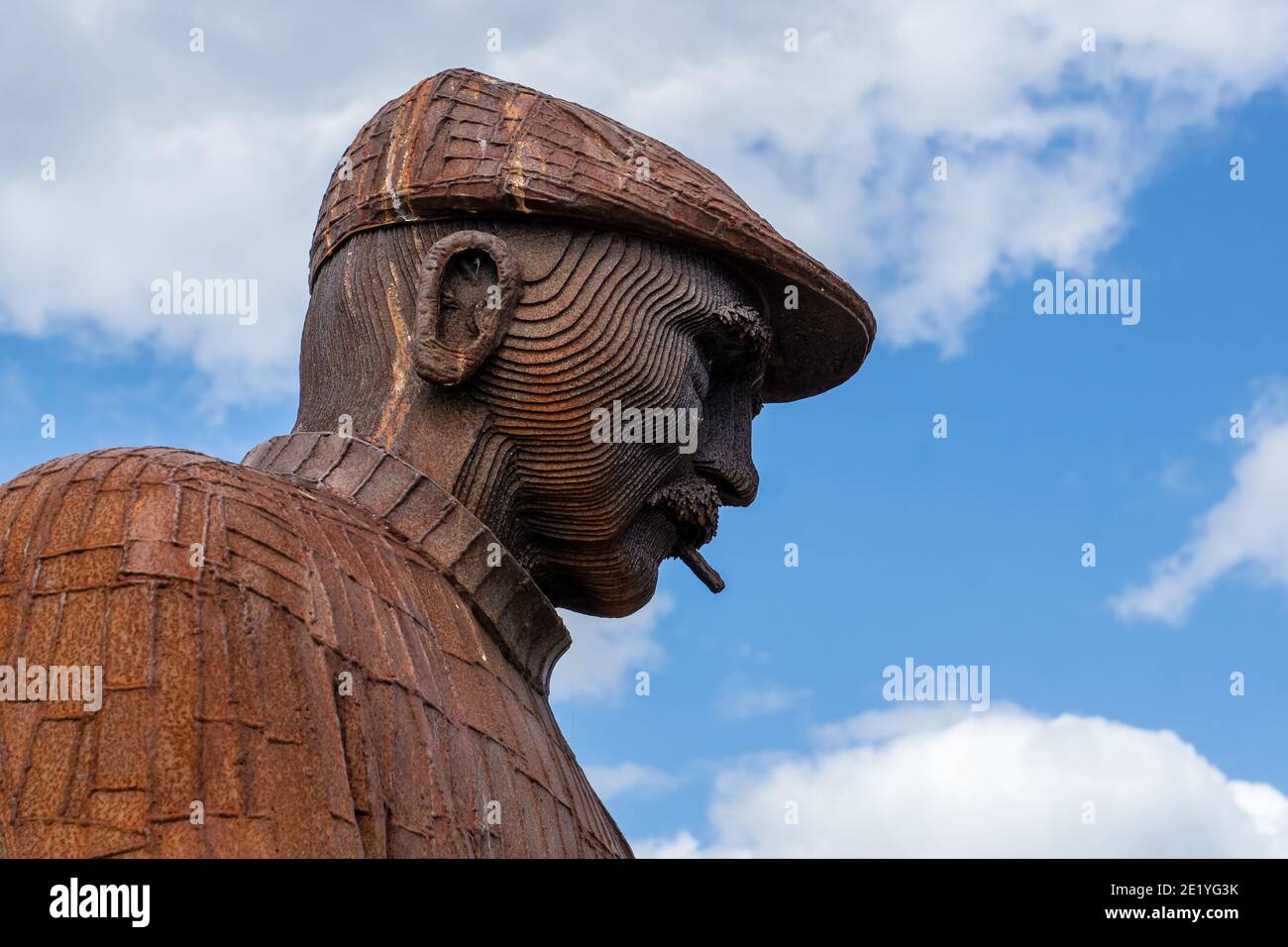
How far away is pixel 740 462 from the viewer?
23.3 ft

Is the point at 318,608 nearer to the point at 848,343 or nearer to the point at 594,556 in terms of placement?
the point at 594,556

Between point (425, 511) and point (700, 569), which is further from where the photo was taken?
point (700, 569)

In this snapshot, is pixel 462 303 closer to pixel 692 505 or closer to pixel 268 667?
pixel 692 505

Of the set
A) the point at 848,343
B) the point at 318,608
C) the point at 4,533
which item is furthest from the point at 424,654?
the point at 848,343

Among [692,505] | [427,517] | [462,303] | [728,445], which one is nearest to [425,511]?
[427,517]

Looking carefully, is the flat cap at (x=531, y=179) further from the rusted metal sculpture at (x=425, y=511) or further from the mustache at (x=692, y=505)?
the mustache at (x=692, y=505)

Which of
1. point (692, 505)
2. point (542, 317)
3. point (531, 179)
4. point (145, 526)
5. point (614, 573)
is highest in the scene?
point (531, 179)

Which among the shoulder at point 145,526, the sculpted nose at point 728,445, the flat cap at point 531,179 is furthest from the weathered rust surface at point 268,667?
the sculpted nose at point 728,445

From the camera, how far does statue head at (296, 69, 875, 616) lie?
6316 mm

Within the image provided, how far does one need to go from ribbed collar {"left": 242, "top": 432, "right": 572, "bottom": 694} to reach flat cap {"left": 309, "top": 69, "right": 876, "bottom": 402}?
0.88 meters

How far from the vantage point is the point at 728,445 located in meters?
7.08

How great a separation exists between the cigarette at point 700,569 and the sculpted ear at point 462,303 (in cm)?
122

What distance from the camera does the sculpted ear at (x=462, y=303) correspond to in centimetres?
626

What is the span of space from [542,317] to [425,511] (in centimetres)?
75
